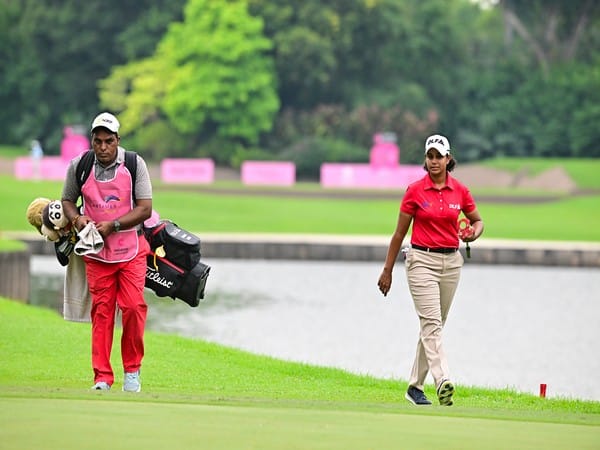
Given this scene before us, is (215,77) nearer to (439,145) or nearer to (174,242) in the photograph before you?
(174,242)

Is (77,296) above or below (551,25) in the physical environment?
below

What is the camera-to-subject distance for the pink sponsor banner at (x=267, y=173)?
210 feet

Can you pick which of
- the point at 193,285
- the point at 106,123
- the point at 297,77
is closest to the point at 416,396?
the point at 193,285

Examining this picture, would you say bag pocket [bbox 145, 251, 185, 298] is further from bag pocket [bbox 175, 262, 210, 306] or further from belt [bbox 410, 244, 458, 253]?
belt [bbox 410, 244, 458, 253]

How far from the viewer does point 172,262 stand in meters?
11.1

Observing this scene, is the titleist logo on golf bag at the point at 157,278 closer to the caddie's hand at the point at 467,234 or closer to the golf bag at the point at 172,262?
the golf bag at the point at 172,262

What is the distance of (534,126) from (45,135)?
22.2m

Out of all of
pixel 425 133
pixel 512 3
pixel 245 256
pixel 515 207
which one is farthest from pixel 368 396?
pixel 512 3

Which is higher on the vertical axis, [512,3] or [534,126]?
[512,3]

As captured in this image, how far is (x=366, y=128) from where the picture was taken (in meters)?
67.6

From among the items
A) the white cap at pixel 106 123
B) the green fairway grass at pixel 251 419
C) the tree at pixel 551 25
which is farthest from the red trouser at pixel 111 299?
the tree at pixel 551 25

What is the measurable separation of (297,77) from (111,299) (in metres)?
60.4

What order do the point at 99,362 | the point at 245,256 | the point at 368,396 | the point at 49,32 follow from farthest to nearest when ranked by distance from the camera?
the point at 49,32 → the point at 245,256 → the point at 368,396 → the point at 99,362

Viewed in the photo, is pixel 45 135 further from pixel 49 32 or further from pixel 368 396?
pixel 368 396
